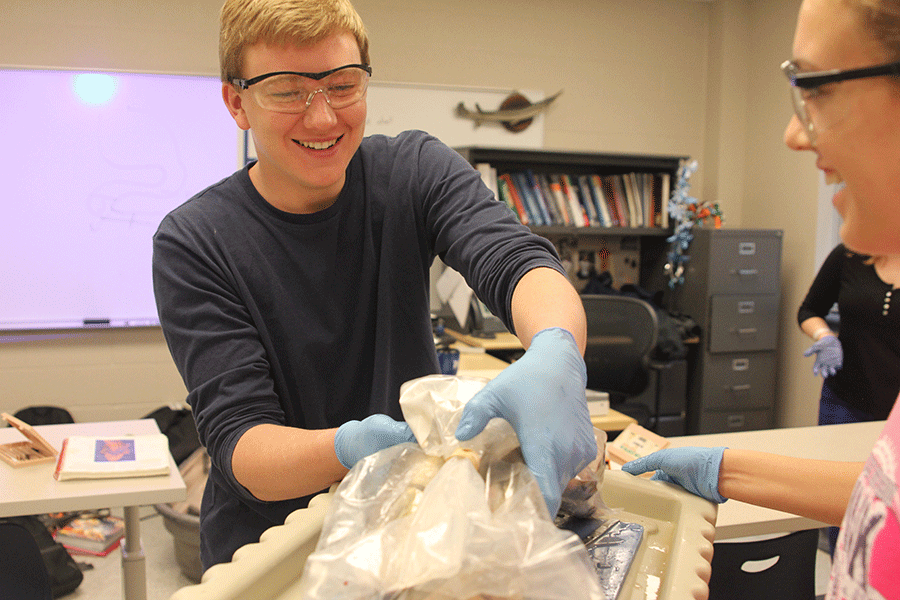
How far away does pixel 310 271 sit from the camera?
1179mm

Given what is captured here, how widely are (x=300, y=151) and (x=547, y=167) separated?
3467 millimetres

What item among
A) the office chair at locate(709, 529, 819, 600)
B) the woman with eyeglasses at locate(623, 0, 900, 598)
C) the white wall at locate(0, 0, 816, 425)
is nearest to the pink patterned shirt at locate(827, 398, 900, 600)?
the woman with eyeglasses at locate(623, 0, 900, 598)

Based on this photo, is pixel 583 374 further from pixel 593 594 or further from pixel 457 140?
pixel 457 140

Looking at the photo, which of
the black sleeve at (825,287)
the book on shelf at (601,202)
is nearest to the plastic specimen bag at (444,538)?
the black sleeve at (825,287)

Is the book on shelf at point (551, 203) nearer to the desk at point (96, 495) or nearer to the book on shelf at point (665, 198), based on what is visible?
the book on shelf at point (665, 198)

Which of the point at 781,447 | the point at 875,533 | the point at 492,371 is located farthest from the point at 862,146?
the point at 492,371

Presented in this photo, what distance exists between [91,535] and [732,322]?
360cm

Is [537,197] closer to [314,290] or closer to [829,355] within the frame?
[829,355]

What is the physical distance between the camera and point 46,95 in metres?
3.39

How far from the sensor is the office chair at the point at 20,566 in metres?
1.35

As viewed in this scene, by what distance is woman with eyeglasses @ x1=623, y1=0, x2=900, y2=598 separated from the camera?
545 mm

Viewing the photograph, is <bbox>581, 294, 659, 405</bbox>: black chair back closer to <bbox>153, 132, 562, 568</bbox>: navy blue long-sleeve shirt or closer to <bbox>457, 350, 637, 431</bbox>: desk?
<bbox>457, 350, 637, 431</bbox>: desk

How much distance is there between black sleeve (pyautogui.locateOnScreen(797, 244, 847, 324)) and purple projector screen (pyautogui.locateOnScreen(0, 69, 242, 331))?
2.99 meters

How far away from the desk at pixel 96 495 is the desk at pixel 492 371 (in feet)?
3.46
